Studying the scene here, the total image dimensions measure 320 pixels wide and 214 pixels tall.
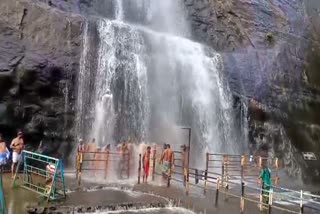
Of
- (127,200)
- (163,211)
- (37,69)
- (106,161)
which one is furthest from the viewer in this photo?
(37,69)

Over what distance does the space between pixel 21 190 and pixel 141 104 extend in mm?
11080

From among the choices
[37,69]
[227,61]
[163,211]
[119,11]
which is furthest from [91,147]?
[119,11]

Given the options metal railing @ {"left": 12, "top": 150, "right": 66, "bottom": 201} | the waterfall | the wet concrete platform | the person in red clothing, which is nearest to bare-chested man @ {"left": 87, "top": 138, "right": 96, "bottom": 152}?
the waterfall

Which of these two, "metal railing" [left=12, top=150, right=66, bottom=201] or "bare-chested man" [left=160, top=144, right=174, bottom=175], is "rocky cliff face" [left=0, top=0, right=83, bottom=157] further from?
"bare-chested man" [left=160, top=144, right=174, bottom=175]

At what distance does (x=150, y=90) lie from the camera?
25.1m

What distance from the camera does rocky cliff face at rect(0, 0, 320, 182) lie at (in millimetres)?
21031

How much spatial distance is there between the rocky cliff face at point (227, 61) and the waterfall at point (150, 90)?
1005 mm

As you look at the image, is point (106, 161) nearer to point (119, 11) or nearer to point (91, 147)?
point (91, 147)

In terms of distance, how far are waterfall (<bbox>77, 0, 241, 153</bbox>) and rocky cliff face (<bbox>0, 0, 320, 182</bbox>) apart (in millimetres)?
1005

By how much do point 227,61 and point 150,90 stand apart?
7461 millimetres

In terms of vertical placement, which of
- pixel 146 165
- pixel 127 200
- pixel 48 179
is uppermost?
pixel 146 165

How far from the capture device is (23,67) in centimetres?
2089

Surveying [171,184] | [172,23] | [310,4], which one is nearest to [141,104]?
[171,184]

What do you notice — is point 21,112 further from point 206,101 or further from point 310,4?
point 310,4
